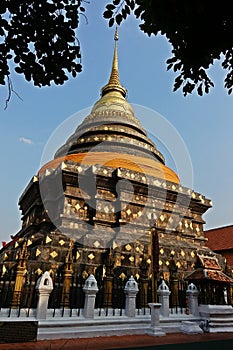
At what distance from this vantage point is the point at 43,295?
691cm

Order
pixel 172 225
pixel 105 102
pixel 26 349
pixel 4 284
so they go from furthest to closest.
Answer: pixel 105 102, pixel 172 225, pixel 4 284, pixel 26 349

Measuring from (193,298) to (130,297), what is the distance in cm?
270

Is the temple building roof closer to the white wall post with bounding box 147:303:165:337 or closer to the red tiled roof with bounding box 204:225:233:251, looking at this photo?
the white wall post with bounding box 147:303:165:337

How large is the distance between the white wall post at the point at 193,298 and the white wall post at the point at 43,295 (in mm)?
5075

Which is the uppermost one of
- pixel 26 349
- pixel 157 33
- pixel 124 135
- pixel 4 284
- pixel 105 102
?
pixel 105 102

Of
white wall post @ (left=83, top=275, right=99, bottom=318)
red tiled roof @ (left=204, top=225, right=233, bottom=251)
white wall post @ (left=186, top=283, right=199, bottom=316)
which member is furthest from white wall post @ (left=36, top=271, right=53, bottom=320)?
red tiled roof @ (left=204, top=225, right=233, bottom=251)

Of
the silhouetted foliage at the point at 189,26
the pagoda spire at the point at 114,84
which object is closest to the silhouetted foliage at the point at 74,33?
the silhouetted foliage at the point at 189,26

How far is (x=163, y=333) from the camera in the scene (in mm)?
7590

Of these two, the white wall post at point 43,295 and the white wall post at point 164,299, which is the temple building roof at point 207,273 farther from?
the white wall post at point 43,295

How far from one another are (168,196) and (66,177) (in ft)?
18.9

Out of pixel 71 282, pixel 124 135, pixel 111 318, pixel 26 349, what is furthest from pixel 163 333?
pixel 124 135

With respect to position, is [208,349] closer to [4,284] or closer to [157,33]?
[4,284]

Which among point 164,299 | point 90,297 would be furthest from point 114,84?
point 90,297

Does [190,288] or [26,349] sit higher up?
[190,288]
